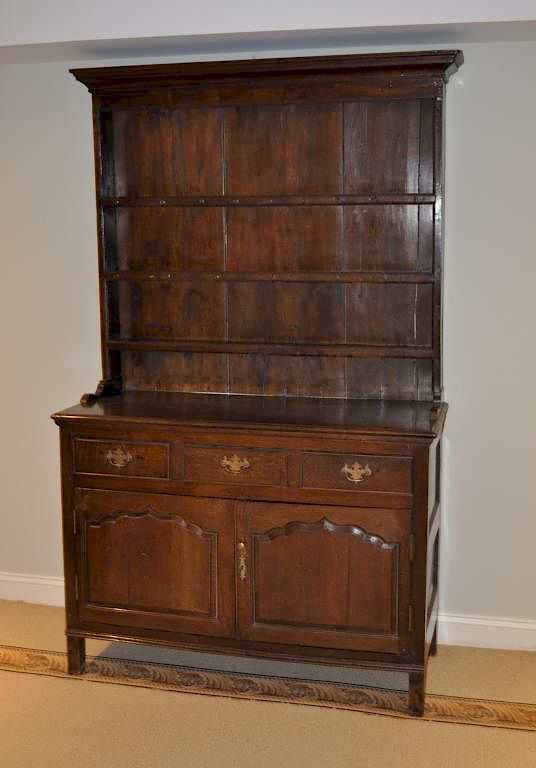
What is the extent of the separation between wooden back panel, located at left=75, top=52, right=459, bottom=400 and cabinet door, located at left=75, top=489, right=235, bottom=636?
0.57 m

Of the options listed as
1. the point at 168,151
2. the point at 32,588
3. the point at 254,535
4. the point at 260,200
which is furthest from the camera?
the point at 32,588

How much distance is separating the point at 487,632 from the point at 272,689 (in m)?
0.85

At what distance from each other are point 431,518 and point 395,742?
688mm

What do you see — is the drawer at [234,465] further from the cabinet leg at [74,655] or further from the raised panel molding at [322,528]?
the cabinet leg at [74,655]

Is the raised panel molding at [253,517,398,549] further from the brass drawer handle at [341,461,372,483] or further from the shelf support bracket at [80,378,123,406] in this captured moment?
the shelf support bracket at [80,378,123,406]

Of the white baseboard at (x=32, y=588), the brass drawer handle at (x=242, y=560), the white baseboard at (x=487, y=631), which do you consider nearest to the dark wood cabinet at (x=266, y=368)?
the brass drawer handle at (x=242, y=560)

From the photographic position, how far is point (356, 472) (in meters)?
2.85

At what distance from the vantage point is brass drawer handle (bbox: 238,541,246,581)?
2.96 m

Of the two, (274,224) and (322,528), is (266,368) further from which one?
(322,528)

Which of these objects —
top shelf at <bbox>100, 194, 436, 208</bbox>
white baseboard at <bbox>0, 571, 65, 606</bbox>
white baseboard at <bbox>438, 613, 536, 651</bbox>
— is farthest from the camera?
white baseboard at <bbox>0, 571, 65, 606</bbox>

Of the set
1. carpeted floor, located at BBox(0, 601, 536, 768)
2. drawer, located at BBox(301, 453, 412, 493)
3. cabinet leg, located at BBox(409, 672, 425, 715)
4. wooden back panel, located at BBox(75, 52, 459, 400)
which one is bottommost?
carpeted floor, located at BBox(0, 601, 536, 768)

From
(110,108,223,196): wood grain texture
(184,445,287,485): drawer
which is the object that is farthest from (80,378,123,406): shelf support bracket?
(110,108,223,196): wood grain texture

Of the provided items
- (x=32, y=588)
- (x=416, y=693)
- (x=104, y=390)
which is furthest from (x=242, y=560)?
(x=32, y=588)

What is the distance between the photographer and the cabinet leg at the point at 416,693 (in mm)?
2896
